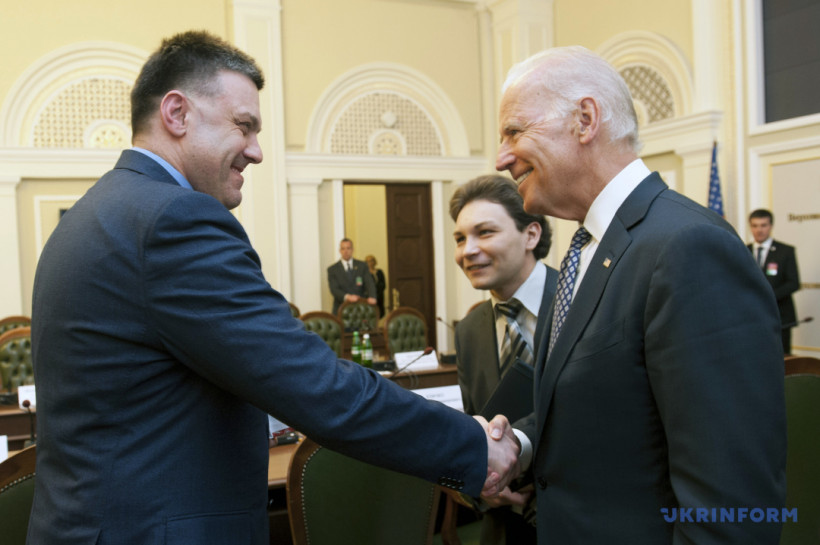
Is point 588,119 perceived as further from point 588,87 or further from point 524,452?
point 524,452

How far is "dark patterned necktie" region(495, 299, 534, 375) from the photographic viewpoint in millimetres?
1963

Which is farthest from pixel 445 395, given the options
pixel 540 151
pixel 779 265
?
pixel 779 265

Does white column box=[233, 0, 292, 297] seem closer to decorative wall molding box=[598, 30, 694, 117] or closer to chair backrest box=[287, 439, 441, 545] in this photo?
decorative wall molding box=[598, 30, 694, 117]

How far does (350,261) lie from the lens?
30.1 feet

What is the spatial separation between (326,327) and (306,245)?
118 inches

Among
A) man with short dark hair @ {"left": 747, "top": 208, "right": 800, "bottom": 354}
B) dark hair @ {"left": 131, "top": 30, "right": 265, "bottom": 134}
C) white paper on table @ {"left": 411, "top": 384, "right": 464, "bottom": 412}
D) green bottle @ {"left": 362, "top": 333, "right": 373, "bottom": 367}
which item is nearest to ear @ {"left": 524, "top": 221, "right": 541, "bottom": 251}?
white paper on table @ {"left": 411, "top": 384, "right": 464, "bottom": 412}

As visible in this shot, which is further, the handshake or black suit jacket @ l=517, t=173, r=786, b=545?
the handshake

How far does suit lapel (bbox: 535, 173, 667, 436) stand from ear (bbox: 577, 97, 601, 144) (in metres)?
A: 0.13

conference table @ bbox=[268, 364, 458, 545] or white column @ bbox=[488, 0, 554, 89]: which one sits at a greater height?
white column @ bbox=[488, 0, 554, 89]

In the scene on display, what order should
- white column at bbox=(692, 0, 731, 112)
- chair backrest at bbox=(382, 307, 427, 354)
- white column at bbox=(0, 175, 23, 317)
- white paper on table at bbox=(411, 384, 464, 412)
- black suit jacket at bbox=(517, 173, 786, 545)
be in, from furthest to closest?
white column at bbox=(0, 175, 23, 317)
white column at bbox=(692, 0, 731, 112)
chair backrest at bbox=(382, 307, 427, 354)
white paper on table at bbox=(411, 384, 464, 412)
black suit jacket at bbox=(517, 173, 786, 545)

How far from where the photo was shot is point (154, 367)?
1217 mm

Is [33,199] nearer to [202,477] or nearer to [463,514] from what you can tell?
[463,514]

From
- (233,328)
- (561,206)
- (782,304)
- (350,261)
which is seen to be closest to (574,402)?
(561,206)

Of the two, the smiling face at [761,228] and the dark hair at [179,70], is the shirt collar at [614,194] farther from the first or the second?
the smiling face at [761,228]
